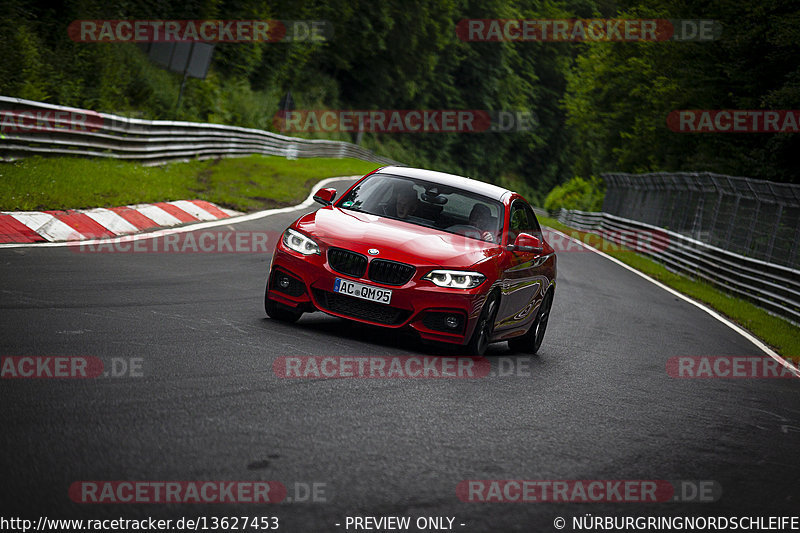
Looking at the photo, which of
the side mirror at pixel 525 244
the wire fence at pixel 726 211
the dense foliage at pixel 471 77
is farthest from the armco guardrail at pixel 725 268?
the side mirror at pixel 525 244

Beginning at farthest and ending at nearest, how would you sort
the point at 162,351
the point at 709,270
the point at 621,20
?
the point at 621,20
the point at 709,270
the point at 162,351

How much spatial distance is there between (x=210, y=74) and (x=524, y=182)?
58.0m

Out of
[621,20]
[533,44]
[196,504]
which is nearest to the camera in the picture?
[196,504]

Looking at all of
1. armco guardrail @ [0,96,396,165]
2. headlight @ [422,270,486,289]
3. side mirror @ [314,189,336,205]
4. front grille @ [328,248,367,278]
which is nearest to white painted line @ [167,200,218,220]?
armco guardrail @ [0,96,396,165]

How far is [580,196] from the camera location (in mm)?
68188

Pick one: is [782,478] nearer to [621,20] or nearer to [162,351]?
[162,351]

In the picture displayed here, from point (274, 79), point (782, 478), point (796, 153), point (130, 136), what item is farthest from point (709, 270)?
point (274, 79)

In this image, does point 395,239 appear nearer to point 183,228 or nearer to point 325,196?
point 325,196

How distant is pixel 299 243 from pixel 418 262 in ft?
3.65

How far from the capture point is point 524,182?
9912cm

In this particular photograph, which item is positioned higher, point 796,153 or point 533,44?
point 533,44

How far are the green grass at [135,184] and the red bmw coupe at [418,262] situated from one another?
5.35 meters

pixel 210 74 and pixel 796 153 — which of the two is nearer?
pixel 796 153

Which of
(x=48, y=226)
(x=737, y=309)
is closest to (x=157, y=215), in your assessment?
(x=48, y=226)
